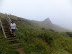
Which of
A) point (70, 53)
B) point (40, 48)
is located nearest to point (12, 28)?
point (40, 48)

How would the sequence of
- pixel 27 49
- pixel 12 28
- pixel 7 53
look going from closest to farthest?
1. pixel 7 53
2. pixel 27 49
3. pixel 12 28

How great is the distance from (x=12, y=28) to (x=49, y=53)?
464cm

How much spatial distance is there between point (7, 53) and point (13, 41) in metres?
2.18

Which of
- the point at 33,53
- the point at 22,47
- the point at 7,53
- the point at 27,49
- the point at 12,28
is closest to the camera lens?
the point at 7,53

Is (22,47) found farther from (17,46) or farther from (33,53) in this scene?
(33,53)

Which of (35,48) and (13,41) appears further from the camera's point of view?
(13,41)

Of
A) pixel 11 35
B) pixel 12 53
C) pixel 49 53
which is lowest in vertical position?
pixel 49 53

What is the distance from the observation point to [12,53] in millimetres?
5457

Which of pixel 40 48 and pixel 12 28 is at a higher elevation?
pixel 12 28

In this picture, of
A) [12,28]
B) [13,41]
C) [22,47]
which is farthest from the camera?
[12,28]

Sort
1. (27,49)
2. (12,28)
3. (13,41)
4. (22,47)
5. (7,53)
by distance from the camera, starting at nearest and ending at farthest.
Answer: (7,53)
(27,49)
(22,47)
(13,41)
(12,28)

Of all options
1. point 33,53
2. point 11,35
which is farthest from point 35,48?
point 11,35

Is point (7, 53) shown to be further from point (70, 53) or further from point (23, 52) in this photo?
point (70, 53)

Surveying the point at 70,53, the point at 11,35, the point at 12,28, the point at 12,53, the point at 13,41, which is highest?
the point at 12,28
